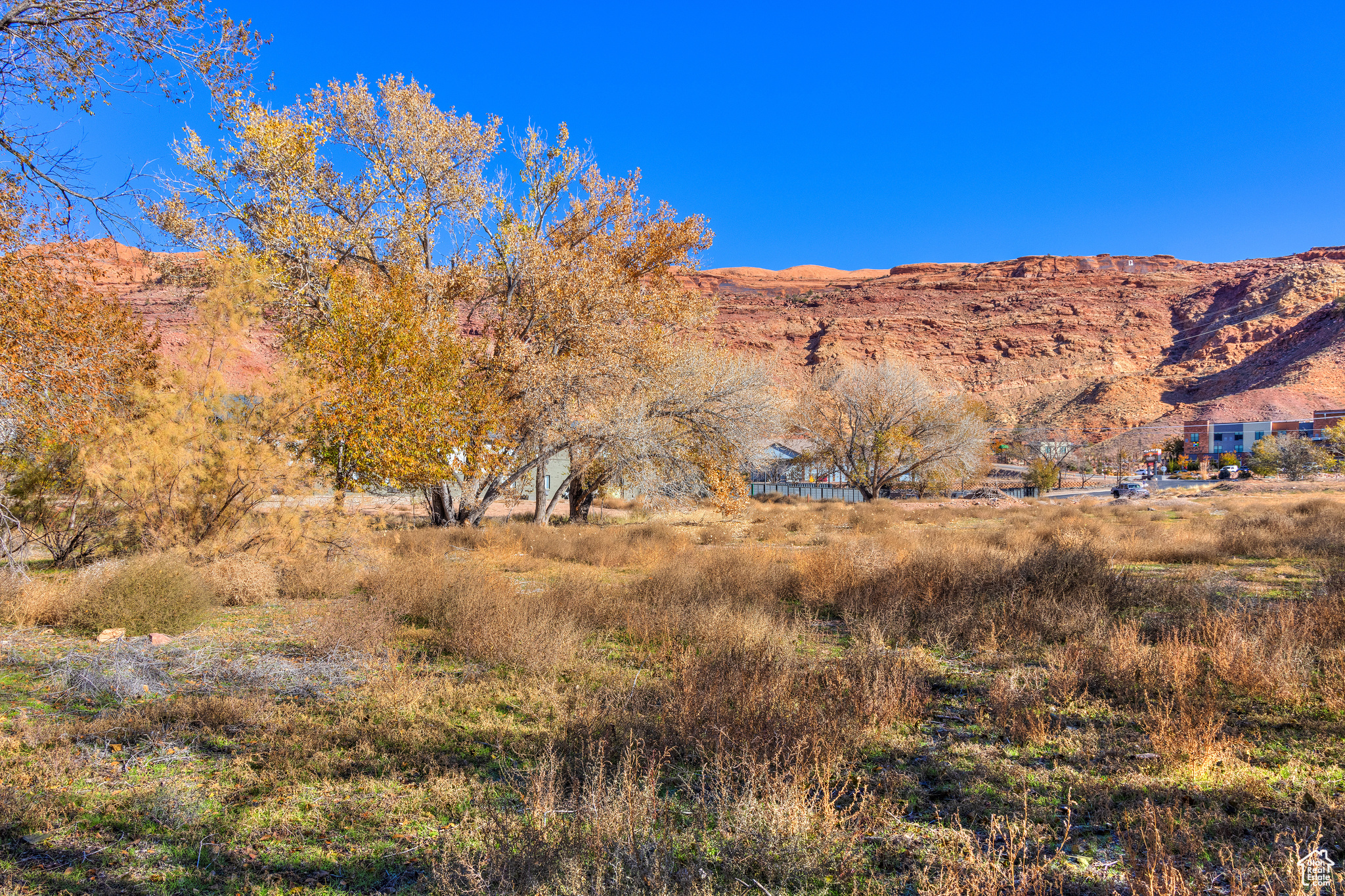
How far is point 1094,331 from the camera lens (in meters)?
92.1

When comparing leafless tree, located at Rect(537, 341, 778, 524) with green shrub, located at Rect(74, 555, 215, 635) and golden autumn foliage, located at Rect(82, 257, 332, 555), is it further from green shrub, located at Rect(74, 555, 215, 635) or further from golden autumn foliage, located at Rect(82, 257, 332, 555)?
green shrub, located at Rect(74, 555, 215, 635)

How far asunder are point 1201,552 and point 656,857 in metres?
14.0

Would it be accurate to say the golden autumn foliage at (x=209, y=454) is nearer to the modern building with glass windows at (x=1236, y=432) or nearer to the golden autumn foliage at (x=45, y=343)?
the golden autumn foliage at (x=45, y=343)

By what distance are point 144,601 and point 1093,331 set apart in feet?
358

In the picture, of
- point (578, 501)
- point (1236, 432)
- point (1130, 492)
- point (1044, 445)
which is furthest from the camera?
point (1236, 432)

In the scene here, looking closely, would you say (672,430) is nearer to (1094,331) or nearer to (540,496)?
(540,496)

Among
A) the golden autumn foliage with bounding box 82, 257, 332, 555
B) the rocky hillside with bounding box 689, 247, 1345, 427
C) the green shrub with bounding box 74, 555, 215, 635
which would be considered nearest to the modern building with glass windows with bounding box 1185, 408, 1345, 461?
the rocky hillside with bounding box 689, 247, 1345, 427

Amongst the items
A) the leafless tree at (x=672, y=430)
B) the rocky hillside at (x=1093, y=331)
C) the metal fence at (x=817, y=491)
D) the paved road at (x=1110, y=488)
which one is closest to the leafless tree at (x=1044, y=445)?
the paved road at (x=1110, y=488)

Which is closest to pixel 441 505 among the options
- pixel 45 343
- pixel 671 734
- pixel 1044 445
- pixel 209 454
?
pixel 209 454

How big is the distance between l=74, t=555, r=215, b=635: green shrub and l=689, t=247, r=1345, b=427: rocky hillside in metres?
70.1

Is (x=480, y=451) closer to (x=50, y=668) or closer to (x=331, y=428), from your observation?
(x=331, y=428)

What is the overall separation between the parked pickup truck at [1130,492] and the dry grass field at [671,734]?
32391 mm

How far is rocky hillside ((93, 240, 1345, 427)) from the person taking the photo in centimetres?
7600

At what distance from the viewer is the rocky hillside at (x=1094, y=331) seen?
250 ft
